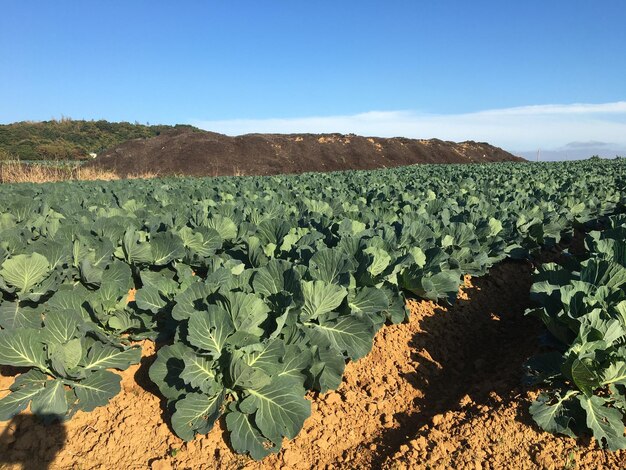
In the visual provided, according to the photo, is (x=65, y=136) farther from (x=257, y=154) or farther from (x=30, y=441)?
(x=30, y=441)

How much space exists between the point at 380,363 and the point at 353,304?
0.54m

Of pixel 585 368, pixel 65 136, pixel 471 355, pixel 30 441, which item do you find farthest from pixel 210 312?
pixel 65 136

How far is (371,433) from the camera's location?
8.59 feet

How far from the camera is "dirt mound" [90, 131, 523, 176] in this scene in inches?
1281

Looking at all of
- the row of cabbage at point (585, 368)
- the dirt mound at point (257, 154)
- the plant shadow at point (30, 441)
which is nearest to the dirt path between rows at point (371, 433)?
the plant shadow at point (30, 441)

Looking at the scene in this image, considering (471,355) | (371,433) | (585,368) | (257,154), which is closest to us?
(585,368)

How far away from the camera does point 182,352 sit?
2.42 m

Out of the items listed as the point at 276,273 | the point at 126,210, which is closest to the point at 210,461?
the point at 276,273

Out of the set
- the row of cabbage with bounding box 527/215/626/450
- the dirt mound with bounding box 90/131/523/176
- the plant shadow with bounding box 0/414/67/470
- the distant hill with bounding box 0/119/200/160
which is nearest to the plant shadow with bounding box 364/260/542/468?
the row of cabbage with bounding box 527/215/626/450

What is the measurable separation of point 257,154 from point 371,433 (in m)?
34.6

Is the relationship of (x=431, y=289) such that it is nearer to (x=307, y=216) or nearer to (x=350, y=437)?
(x=350, y=437)

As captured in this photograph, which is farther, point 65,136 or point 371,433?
point 65,136

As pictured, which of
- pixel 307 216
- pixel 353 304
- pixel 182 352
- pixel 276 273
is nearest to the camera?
pixel 182 352

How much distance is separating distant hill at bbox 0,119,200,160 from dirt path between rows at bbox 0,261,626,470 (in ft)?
149
